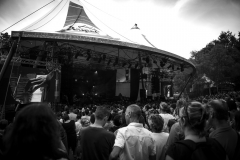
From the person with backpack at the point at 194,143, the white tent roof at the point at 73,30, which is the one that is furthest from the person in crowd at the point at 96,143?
the white tent roof at the point at 73,30

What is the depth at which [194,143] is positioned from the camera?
136cm

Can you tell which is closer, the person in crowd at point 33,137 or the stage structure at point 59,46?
the person in crowd at point 33,137

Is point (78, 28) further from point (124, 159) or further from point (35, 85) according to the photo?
point (124, 159)

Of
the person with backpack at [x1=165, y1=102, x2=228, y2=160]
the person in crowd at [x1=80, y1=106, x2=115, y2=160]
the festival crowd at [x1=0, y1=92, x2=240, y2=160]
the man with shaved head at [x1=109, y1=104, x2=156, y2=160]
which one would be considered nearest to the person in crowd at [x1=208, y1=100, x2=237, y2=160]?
the festival crowd at [x1=0, y1=92, x2=240, y2=160]

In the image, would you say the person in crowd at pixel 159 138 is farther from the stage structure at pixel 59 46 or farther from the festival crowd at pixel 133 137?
the stage structure at pixel 59 46

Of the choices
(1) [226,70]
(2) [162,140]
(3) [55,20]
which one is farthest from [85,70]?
(1) [226,70]

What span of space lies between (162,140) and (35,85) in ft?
26.8

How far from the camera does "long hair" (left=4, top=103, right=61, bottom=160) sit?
0.95 meters

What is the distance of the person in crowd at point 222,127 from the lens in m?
1.86

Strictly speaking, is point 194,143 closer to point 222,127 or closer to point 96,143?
point 222,127

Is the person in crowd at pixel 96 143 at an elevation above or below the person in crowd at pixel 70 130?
above

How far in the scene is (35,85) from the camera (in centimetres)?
854

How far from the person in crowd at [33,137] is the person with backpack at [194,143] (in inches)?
37.5

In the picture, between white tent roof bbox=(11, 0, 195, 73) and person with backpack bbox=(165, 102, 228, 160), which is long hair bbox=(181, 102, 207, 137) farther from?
white tent roof bbox=(11, 0, 195, 73)
